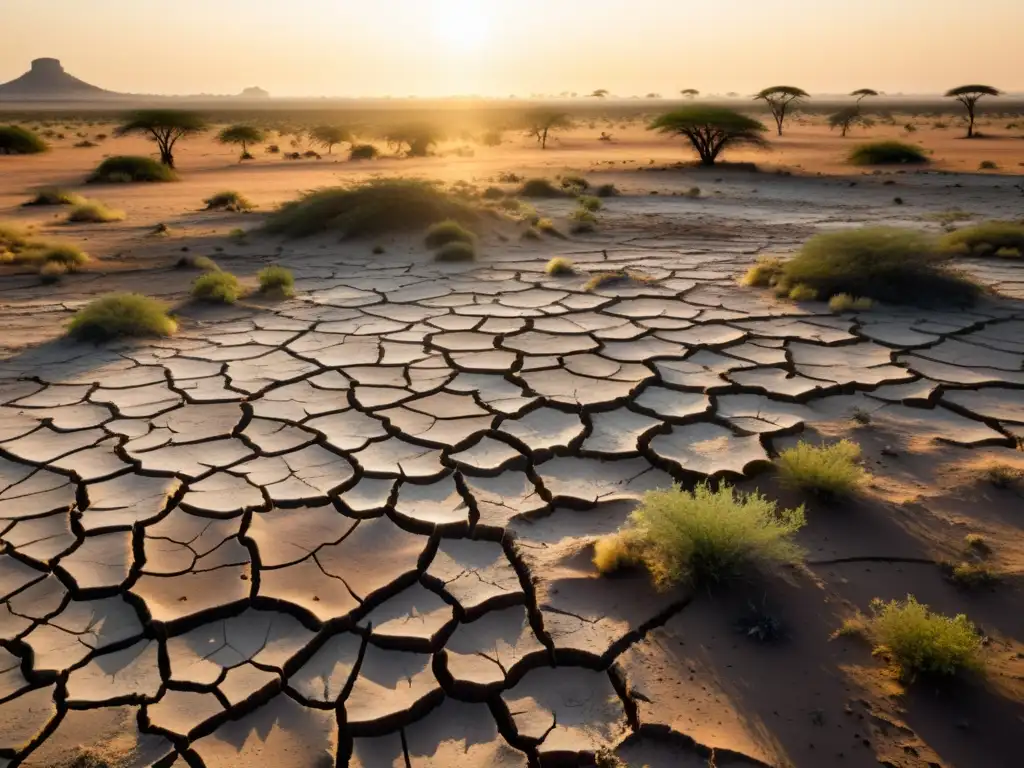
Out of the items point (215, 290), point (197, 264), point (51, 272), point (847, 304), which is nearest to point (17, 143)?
point (51, 272)

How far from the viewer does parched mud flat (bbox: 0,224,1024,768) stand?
1.93m

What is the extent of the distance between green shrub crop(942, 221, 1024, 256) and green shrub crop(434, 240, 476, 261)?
5.02 m

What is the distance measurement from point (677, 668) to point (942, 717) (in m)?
0.70

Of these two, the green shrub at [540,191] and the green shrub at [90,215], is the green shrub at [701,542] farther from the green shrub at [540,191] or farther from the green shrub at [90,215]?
the green shrub at [540,191]

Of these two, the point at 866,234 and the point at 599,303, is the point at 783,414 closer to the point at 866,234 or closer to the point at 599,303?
the point at 599,303

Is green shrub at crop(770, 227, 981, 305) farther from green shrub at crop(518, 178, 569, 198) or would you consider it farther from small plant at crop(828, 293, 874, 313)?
green shrub at crop(518, 178, 569, 198)

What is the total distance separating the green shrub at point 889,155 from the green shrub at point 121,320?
18309mm

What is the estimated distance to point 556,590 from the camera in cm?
247

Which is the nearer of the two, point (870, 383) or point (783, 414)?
point (783, 414)

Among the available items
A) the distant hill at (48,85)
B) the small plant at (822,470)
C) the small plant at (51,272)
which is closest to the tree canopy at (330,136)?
the small plant at (51,272)

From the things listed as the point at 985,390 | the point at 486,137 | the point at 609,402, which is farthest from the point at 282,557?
the point at 486,137

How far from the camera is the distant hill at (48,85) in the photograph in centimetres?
15362

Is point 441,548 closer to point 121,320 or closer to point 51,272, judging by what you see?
point 121,320

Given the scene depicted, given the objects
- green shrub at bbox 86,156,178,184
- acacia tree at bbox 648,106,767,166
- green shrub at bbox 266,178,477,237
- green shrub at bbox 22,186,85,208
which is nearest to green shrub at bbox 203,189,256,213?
green shrub at bbox 22,186,85,208
